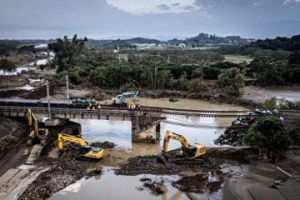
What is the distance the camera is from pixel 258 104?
5047 cm

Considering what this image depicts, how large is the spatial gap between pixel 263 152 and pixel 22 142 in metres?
26.9

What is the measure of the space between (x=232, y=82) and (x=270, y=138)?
31973 millimetres

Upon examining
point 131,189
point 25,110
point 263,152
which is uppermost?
point 25,110

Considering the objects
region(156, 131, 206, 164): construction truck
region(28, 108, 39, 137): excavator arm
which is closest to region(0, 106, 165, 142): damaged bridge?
region(28, 108, 39, 137): excavator arm

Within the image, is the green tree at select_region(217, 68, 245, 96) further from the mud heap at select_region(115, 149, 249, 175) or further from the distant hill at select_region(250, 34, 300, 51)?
the distant hill at select_region(250, 34, 300, 51)

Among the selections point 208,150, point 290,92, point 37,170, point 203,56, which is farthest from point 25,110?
point 203,56

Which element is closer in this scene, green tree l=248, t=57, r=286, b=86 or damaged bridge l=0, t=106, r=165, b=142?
damaged bridge l=0, t=106, r=165, b=142

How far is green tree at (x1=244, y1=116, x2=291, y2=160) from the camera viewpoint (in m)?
25.6

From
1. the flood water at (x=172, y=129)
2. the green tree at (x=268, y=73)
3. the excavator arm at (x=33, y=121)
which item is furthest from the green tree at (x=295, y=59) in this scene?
the excavator arm at (x=33, y=121)

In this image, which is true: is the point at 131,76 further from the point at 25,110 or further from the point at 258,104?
the point at 25,110

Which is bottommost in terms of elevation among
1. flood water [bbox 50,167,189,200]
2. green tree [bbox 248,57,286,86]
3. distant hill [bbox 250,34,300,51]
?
flood water [bbox 50,167,189,200]

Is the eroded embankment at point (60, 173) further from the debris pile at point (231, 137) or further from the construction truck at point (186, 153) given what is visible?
the debris pile at point (231, 137)

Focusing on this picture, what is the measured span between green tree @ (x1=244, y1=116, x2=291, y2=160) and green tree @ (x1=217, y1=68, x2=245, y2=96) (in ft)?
96.9

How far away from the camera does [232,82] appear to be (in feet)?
186
